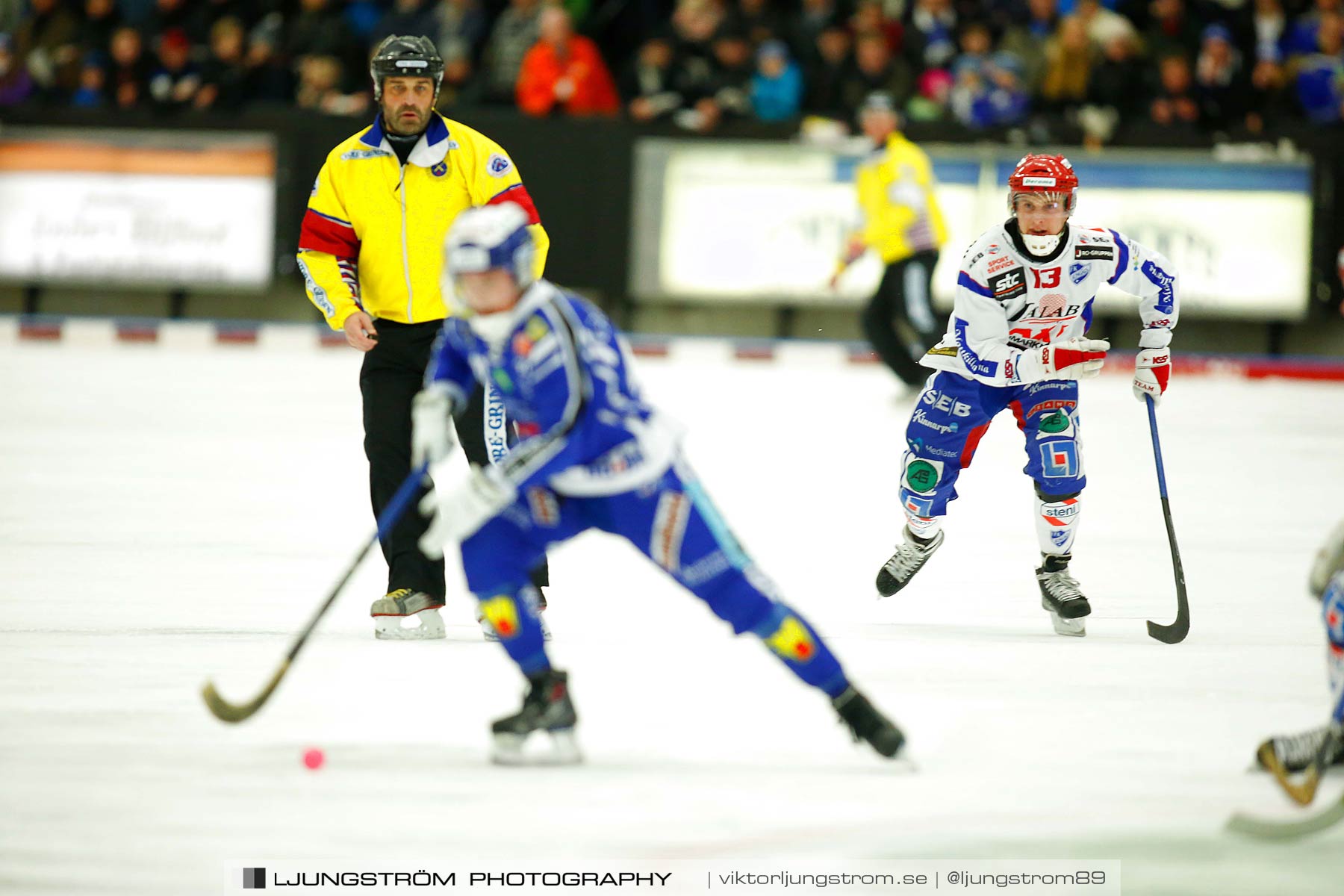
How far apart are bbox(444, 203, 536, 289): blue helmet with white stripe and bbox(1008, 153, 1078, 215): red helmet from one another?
Result: 2.18 metres

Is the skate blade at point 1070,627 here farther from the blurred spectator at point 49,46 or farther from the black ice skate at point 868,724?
the blurred spectator at point 49,46

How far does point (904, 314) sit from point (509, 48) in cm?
531

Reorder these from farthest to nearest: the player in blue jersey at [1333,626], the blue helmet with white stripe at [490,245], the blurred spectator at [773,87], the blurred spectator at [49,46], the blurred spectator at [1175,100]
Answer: the blurred spectator at [49,46]
the blurred spectator at [773,87]
the blurred spectator at [1175,100]
the blue helmet with white stripe at [490,245]
the player in blue jersey at [1333,626]

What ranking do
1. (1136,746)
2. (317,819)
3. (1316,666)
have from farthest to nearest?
1. (1316,666)
2. (1136,746)
3. (317,819)

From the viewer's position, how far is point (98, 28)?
16938mm

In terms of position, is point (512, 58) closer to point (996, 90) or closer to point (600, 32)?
point (600, 32)

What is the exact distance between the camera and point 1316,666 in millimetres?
5602

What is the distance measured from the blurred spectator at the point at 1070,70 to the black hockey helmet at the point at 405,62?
10.3 meters

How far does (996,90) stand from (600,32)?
3684 mm

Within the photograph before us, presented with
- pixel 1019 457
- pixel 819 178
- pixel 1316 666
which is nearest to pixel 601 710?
pixel 1316 666

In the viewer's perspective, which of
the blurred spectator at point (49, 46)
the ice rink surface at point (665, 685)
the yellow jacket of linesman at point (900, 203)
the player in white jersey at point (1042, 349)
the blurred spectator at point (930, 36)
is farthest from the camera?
the blurred spectator at point (49, 46)

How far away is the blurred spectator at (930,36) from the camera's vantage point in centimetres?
1583

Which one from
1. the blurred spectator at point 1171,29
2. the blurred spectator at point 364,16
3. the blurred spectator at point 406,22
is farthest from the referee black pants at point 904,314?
the blurred spectator at point 364,16

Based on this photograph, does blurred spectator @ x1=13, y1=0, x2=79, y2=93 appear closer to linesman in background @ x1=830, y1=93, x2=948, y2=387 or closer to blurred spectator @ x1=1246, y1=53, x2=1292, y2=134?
linesman in background @ x1=830, y1=93, x2=948, y2=387
